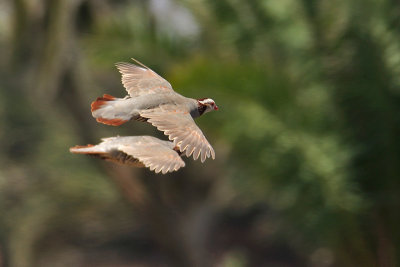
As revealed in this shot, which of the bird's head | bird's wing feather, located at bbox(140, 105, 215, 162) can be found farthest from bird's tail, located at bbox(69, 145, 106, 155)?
the bird's head

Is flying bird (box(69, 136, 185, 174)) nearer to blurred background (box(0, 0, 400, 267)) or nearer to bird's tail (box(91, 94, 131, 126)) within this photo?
bird's tail (box(91, 94, 131, 126))

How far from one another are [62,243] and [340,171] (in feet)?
32.1

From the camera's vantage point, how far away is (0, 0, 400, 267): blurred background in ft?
25.8

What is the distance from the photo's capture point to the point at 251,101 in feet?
25.2

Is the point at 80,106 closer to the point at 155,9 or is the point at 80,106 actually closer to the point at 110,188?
the point at 155,9

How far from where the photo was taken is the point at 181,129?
5.05 ft

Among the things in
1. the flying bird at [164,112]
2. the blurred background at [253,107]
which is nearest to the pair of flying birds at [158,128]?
the flying bird at [164,112]

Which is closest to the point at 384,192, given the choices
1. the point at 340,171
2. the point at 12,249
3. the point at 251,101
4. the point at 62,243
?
the point at 340,171

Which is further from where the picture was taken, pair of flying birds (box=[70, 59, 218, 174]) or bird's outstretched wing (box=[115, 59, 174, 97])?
bird's outstretched wing (box=[115, 59, 174, 97])

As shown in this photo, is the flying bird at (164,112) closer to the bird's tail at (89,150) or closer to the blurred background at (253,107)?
the bird's tail at (89,150)

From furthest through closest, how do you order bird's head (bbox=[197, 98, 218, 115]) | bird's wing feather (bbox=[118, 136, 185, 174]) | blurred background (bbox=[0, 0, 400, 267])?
blurred background (bbox=[0, 0, 400, 267]) → bird's head (bbox=[197, 98, 218, 115]) → bird's wing feather (bbox=[118, 136, 185, 174])

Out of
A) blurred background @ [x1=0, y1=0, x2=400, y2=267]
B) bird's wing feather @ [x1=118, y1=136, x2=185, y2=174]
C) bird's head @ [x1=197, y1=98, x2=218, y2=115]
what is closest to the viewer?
bird's wing feather @ [x1=118, y1=136, x2=185, y2=174]

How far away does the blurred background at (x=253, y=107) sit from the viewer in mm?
7852

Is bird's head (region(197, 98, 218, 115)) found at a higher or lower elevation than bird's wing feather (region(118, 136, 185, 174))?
higher
